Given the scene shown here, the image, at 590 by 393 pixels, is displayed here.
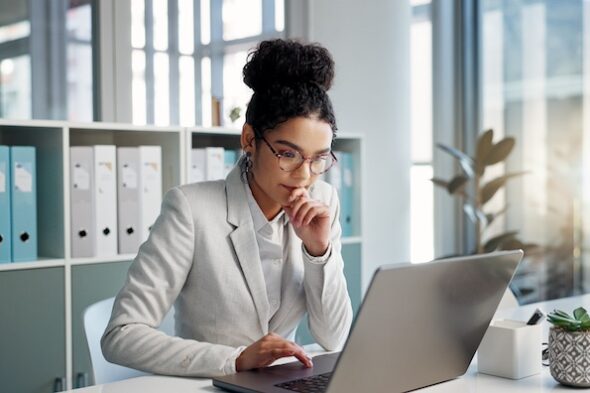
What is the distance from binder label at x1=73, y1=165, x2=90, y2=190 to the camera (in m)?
2.78

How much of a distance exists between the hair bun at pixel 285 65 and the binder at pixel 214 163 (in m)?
1.35

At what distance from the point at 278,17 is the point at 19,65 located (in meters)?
1.34

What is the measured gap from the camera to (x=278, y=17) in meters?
3.89

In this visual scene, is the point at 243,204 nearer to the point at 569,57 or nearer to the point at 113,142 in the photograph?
the point at 113,142

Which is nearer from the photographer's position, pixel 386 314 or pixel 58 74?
pixel 386 314

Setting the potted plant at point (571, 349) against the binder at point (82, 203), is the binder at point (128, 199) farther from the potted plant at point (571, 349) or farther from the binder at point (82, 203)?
the potted plant at point (571, 349)

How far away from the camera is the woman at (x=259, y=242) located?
67.0 inches

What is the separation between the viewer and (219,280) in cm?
178

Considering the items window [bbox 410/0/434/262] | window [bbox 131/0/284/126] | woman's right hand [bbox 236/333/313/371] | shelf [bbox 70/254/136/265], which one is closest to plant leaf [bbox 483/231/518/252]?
window [bbox 410/0/434/262]

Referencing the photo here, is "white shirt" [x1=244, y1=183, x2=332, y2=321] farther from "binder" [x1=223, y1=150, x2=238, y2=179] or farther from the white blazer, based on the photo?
"binder" [x1=223, y1=150, x2=238, y2=179]

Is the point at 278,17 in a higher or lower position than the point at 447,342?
higher

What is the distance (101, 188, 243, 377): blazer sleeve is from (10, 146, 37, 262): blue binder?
107 centimetres

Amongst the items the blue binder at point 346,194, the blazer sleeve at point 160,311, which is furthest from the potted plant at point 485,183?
the blazer sleeve at point 160,311

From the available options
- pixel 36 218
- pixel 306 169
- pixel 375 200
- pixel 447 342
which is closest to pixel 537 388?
pixel 447 342
